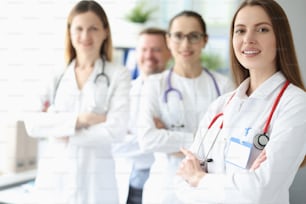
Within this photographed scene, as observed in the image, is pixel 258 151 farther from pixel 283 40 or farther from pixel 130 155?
pixel 130 155

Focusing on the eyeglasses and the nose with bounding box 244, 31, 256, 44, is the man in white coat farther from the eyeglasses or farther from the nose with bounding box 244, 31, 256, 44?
the nose with bounding box 244, 31, 256, 44

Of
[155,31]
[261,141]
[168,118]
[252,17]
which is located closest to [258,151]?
[261,141]

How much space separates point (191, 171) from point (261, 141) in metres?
0.16

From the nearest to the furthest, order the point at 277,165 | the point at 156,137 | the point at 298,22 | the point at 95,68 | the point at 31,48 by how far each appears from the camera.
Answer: the point at 277,165 → the point at 298,22 → the point at 156,137 → the point at 95,68 → the point at 31,48

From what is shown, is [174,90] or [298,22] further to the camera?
[174,90]

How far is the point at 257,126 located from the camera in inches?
27.1

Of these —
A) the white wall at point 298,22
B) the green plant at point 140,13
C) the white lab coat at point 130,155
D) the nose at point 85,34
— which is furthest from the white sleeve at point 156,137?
the green plant at point 140,13

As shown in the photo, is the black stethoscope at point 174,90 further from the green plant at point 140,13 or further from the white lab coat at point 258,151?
the green plant at point 140,13

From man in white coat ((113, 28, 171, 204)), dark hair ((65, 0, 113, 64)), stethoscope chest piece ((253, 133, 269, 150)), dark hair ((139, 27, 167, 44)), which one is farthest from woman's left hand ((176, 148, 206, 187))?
dark hair ((139, 27, 167, 44))

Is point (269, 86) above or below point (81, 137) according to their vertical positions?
above

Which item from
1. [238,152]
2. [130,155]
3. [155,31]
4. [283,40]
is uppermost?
[155,31]

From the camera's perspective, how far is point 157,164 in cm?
105

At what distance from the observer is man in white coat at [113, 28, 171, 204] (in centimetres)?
111

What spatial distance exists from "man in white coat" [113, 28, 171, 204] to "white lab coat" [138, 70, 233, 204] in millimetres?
59
